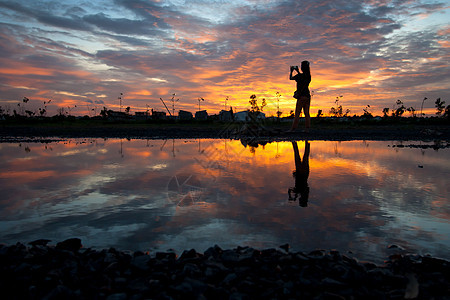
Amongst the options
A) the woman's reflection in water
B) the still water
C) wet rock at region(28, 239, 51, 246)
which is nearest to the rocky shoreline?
wet rock at region(28, 239, 51, 246)

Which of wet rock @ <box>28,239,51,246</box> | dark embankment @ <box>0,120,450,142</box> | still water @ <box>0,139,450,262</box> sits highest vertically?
dark embankment @ <box>0,120,450,142</box>

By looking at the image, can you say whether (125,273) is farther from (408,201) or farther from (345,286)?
(408,201)

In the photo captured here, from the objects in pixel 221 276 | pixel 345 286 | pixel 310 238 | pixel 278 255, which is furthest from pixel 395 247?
pixel 221 276

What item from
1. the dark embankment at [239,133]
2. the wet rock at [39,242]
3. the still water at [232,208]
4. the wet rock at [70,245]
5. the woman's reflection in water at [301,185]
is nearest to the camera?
the wet rock at [70,245]

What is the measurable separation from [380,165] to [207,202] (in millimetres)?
7734

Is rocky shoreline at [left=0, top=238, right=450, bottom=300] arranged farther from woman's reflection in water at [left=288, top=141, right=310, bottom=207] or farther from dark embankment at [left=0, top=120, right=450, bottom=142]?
dark embankment at [left=0, top=120, right=450, bottom=142]

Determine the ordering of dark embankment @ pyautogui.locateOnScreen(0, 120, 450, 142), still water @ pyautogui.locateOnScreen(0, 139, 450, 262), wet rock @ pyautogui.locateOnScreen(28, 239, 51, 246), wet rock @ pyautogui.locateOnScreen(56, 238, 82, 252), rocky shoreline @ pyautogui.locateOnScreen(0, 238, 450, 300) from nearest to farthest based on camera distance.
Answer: rocky shoreline @ pyautogui.locateOnScreen(0, 238, 450, 300)
wet rock @ pyautogui.locateOnScreen(56, 238, 82, 252)
wet rock @ pyautogui.locateOnScreen(28, 239, 51, 246)
still water @ pyautogui.locateOnScreen(0, 139, 450, 262)
dark embankment @ pyautogui.locateOnScreen(0, 120, 450, 142)

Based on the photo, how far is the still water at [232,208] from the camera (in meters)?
3.96

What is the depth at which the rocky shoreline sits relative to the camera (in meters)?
2.75

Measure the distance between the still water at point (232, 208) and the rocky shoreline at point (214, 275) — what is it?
333 millimetres

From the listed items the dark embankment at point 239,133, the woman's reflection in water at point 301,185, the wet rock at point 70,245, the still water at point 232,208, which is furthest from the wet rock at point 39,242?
the dark embankment at point 239,133

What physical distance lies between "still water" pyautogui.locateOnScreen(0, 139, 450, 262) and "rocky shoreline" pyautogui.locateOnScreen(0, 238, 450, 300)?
1.09ft

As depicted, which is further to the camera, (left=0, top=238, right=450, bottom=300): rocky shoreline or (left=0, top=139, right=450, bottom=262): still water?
(left=0, top=139, right=450, bottom=262): still water

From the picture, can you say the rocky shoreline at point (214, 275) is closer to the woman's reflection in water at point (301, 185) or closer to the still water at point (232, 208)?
the still water at point (232, 208)
